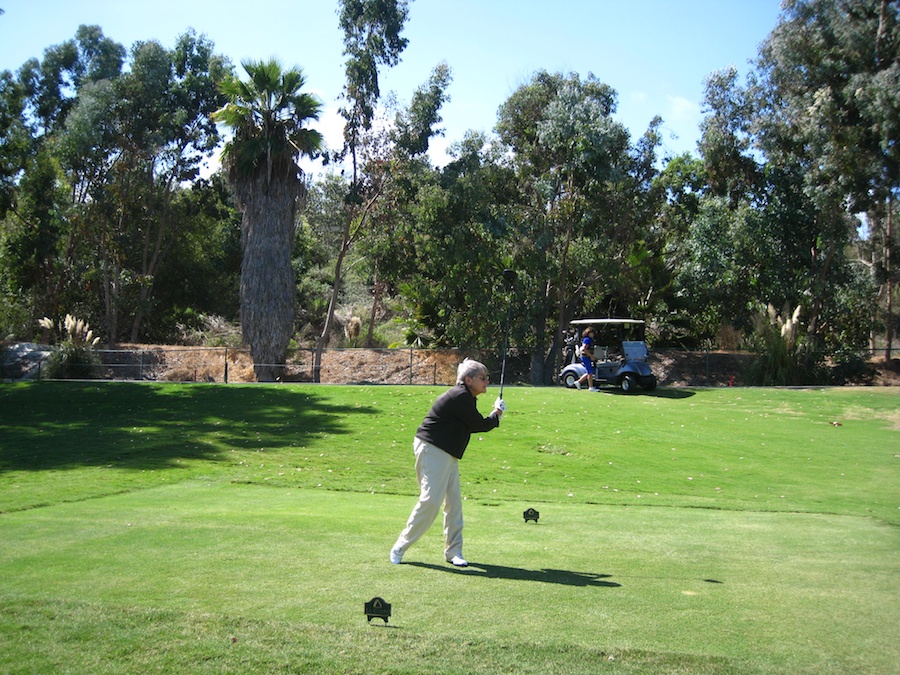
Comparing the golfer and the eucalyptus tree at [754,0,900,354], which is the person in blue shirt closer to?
the eucalyptus tree at [754,0,900,354]

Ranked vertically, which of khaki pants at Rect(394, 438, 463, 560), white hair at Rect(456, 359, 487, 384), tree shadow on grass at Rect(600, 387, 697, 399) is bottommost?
khaki pants at Rect(394, 438, 463, 560)

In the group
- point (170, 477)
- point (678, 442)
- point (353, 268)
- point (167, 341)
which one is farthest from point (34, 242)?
point (678, 442)

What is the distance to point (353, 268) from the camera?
132ft

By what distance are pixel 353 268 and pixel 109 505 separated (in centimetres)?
2958

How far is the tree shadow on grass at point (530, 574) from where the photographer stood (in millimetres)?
6914

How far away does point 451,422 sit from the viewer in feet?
24.9

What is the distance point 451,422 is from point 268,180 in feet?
82.8

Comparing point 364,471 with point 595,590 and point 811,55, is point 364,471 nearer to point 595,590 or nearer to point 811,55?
point 595,590

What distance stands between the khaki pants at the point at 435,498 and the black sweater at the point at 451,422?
7cm

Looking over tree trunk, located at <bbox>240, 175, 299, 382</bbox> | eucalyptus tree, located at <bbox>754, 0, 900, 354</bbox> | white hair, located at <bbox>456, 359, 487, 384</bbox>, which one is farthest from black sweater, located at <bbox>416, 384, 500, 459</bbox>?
eucalyptus tree, located at <bbox>754, 0, 900, 354</bbox>

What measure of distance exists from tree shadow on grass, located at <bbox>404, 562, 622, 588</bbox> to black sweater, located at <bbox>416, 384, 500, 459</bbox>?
98 cm

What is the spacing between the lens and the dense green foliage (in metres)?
31.6

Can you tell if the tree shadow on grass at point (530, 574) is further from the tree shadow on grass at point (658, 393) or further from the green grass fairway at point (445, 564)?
the tree shadow on grass at point (658, 393)

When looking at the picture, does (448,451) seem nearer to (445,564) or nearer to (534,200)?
(445,564)
